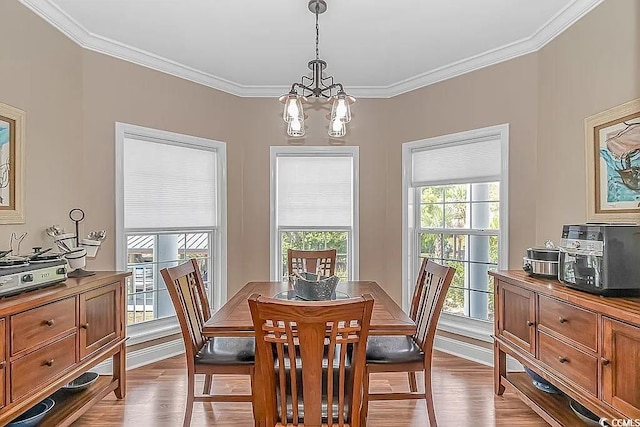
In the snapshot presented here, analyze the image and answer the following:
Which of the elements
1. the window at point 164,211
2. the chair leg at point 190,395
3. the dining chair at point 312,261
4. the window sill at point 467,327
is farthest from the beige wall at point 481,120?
the chair leg at point 190,395

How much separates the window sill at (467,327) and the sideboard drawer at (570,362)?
1317mm

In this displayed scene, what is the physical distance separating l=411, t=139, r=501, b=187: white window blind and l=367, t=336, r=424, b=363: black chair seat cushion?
1.77 m

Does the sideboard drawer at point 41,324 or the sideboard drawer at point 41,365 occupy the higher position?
the sideboard drawer at point 41,324

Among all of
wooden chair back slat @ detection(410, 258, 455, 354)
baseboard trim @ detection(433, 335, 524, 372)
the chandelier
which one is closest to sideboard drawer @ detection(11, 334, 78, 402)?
the chandelier

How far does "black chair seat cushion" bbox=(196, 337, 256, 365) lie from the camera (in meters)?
2.39

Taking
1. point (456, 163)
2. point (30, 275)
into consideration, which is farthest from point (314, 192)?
point (30, 275)

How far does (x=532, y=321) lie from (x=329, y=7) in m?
2.39

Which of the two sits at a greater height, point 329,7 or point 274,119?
point 329,7

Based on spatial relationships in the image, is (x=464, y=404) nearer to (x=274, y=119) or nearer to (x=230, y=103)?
(x=274, y=119)

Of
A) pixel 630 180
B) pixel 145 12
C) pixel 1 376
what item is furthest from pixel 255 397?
pixel 145 12

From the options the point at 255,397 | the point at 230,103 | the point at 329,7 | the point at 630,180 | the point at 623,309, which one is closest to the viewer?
the point at 623,309

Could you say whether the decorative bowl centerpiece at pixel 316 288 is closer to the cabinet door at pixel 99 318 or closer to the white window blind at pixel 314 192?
the cabinet door at pixel 99 318

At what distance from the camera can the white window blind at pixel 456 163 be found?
3.60 meters

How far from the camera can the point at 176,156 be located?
3.89 m
